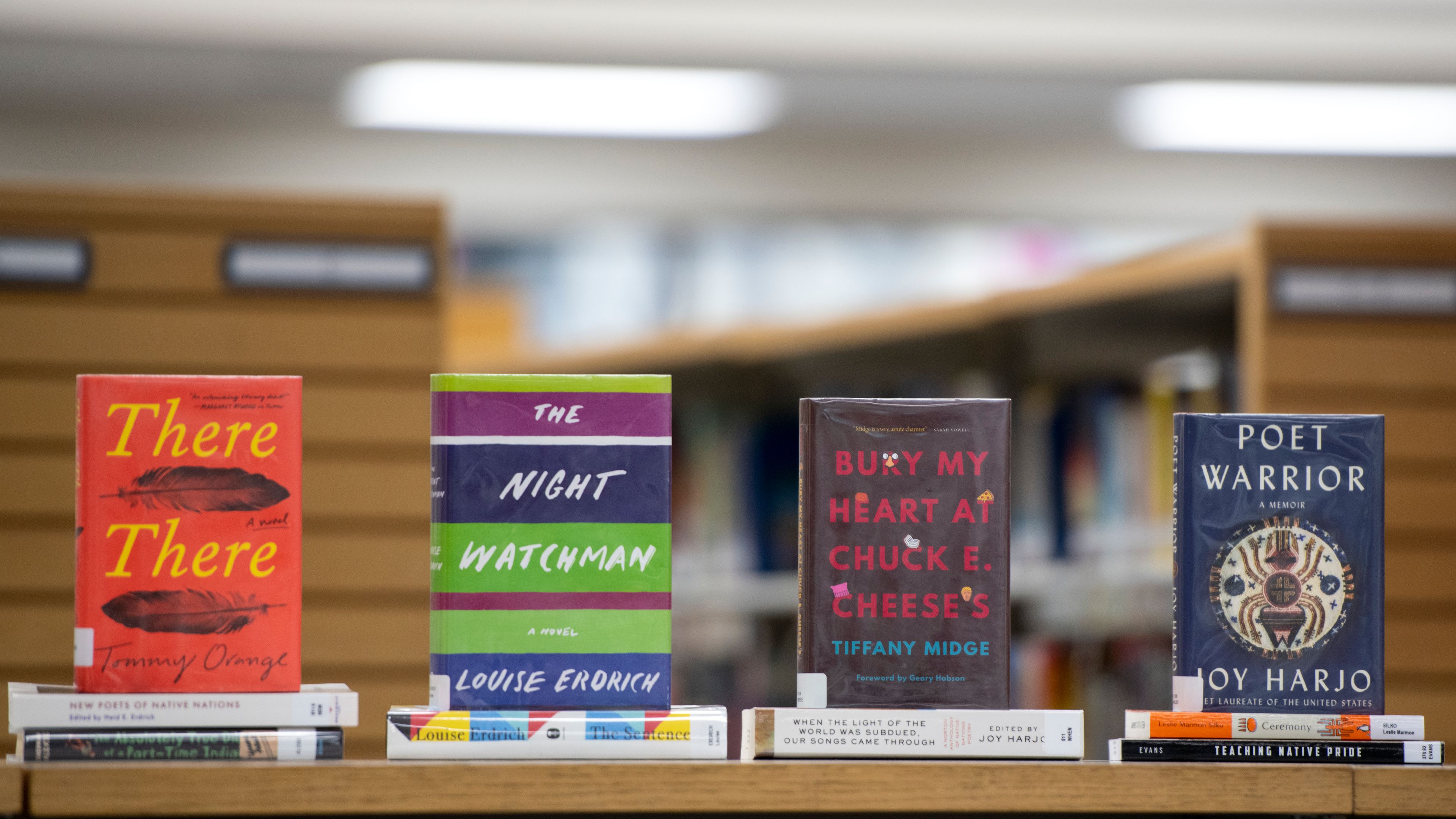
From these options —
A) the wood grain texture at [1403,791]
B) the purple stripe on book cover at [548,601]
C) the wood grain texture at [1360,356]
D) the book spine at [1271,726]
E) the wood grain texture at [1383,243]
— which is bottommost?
the wood grain texture at [1403,791]

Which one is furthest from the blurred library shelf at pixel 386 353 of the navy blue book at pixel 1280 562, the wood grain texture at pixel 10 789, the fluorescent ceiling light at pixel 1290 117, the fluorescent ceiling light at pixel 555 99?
the fluorescent ceiling light at pixel 1290 117

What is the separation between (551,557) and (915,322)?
1.64m

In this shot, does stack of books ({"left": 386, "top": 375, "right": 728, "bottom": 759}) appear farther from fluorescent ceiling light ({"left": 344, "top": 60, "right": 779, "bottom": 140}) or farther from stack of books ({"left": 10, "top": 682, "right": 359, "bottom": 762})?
fluorescent ceiling light ({"left": 344, "top": 60, "right": 779, "bottom": 140})

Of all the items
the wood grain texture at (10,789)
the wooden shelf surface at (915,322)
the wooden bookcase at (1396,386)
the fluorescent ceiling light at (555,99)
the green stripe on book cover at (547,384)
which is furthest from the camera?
the fluorescent ceiling light at (555,99)

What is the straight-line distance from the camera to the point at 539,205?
15.9ft

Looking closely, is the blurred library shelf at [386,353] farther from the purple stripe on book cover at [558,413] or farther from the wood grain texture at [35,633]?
the purple stripe on book cover at [558,413]

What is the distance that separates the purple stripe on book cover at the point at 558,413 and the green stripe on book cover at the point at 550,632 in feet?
0.45

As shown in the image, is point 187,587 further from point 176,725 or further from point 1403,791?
point 1403,791

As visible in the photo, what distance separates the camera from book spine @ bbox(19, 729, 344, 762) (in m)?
0.90

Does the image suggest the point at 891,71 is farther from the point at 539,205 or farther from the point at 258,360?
the point at 258,360

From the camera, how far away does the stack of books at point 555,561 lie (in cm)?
94

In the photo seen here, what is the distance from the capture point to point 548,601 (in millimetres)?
958

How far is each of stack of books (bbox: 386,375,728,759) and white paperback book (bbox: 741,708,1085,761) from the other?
0.04 meters

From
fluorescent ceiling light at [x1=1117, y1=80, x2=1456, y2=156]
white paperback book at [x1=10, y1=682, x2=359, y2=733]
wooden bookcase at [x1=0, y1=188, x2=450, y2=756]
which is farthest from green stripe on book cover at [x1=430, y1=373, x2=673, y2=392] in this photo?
fluorescent ceiling light at [x1=1117, y1=80, x2=1456, y2=156]
